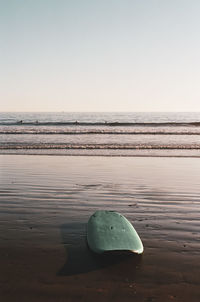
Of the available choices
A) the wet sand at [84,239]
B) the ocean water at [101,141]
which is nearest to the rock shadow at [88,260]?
the wet sand at [84,239]

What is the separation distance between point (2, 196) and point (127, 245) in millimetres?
4133

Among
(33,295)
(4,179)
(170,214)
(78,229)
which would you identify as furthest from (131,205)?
(4,179)

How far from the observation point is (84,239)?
459cm

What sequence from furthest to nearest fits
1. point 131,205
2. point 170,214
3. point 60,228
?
point 131,205, point 170,214, point 60,228

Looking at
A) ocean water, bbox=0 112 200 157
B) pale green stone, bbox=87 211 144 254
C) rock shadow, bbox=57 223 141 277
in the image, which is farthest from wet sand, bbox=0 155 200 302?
ocean water, bbox=0 112 200 157

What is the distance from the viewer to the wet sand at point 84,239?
323 cm

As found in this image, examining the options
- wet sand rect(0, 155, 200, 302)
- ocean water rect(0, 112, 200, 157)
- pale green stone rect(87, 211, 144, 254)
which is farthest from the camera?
ocean water rect(0, 112, 200, 157)

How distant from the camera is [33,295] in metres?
3.08

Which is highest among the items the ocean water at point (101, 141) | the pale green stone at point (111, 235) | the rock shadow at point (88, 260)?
the ocean water at point (101, 141)

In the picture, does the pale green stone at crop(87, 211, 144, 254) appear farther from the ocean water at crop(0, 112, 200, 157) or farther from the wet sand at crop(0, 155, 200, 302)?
the ocean water at crop(0, 112, 200, 157)

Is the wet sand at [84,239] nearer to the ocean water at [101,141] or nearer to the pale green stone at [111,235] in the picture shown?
the pale green stone at [111,235]

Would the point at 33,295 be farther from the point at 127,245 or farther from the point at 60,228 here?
the point at 60,228

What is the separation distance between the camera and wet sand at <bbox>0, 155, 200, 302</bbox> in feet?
10.6

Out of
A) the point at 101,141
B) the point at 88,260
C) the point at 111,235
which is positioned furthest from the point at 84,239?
the point at 101,141
